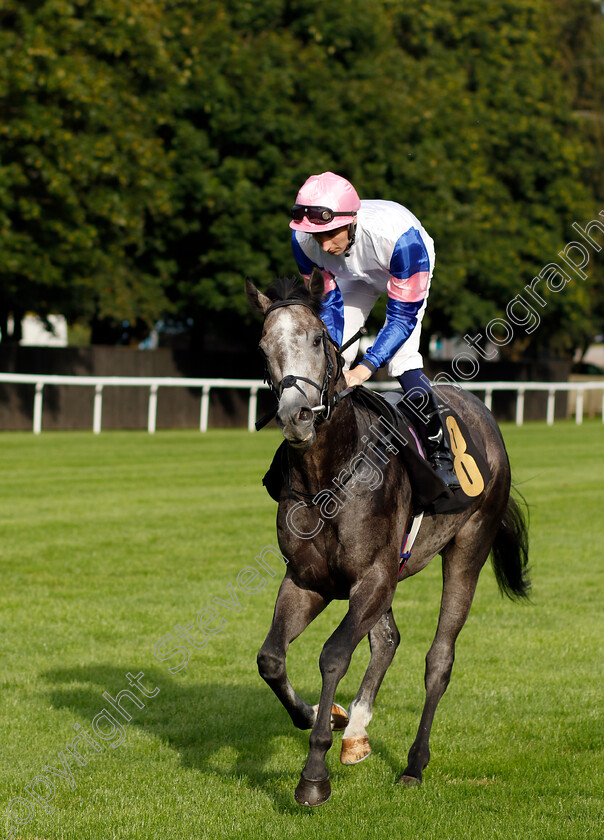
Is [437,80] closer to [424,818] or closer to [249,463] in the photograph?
[249,463]

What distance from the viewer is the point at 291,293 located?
4012 millimetres

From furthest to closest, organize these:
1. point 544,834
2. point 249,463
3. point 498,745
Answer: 1. point 249,463
2. point 498,745
3. point 544,834

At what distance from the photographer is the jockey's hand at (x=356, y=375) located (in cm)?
417

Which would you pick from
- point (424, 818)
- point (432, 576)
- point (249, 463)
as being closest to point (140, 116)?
point (249, 463)

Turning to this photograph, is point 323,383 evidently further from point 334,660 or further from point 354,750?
point 354,750

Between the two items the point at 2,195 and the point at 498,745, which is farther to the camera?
the point at 2,195

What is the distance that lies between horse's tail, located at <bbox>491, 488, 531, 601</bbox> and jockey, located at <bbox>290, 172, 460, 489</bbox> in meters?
1.03

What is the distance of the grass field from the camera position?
13.2 ft

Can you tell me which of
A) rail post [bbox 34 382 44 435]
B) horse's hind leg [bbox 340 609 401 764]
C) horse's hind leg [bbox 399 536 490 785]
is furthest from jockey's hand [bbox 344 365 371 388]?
rail post [bbox 34 382 44 435]

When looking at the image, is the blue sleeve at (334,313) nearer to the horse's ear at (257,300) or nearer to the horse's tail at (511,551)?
the horse's ear at (257,300)

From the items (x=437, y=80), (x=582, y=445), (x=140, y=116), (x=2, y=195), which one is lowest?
(x=582, y=445)

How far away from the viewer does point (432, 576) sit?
30.1ft

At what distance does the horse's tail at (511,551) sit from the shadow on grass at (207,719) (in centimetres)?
138

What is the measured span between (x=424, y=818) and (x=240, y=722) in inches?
53.9
